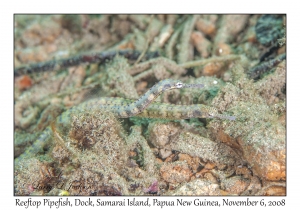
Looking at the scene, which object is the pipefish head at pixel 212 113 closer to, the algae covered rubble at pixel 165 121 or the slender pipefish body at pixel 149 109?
the slender pipefish body at pixel 149 109

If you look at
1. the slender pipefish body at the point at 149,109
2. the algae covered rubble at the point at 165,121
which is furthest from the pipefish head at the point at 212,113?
the algae covered rubble at the point at 165,121

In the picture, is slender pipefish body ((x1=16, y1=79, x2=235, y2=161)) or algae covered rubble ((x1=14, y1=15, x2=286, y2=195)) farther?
slender pipefish body ((x1=16, y1=79, x2=235, y2=161))

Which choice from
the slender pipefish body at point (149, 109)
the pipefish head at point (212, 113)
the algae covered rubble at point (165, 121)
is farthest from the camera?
the slender pipefish body at point (149, 109)

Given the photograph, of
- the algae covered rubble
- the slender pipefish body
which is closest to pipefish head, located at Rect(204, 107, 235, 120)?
the slender pipefish body

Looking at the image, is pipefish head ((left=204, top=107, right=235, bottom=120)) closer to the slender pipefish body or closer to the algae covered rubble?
the slender pipefish body

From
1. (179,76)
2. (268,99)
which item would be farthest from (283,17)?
(179,76)

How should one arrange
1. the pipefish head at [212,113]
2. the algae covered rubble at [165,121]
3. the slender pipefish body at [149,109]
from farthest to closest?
the slender pipefish body at [149,109], the pipefish head at [212,113], the algae covered rubble at [165,121]

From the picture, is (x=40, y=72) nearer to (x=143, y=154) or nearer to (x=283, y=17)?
(x=143, y=154)
